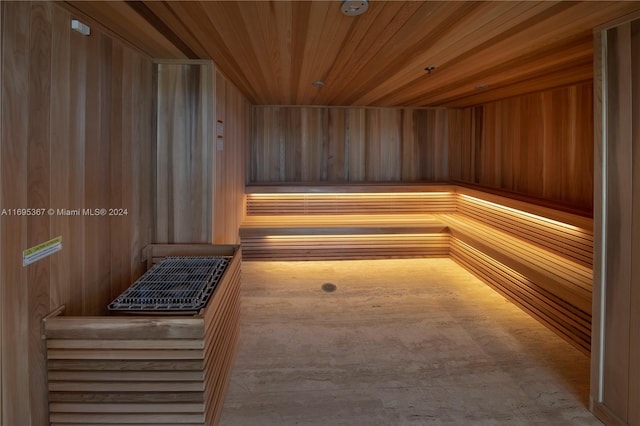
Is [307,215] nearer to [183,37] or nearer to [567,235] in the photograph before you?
[567,235]

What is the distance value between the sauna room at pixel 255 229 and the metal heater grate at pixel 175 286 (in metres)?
0.03

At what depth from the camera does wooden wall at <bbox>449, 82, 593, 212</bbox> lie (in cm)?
360

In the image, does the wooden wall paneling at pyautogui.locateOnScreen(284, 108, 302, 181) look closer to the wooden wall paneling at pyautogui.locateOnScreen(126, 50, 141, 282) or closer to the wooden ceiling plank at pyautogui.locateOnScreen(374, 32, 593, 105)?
the wooden ceiling plank at pyautogui.locateOnScreen(374, 32, 593, 105)

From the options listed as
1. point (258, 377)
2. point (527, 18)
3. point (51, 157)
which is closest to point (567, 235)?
point (527, 18)

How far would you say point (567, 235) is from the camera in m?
3.39

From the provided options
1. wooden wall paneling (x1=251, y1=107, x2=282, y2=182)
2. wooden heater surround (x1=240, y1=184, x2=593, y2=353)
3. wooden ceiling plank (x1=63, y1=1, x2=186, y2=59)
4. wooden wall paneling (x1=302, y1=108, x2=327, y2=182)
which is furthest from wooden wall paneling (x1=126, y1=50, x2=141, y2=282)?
wooden wall paneling (x1=302, y1=108, x2=327, y2=182)

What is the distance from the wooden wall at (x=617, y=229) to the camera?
1.90 m

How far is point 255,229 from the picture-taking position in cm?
493

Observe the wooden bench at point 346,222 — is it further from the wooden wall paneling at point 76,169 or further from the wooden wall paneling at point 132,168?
the wooden wall paneling at point 76,169

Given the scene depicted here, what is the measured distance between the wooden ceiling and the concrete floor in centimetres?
194

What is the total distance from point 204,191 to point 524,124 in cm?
341

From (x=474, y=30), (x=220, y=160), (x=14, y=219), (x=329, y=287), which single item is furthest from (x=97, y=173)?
(x=329, y=287)

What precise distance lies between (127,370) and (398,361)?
1649mm

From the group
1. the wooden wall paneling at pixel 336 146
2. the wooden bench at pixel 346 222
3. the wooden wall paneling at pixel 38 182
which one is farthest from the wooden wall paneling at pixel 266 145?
the wooden wall paneling at pixel 38 182
